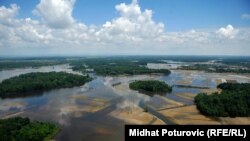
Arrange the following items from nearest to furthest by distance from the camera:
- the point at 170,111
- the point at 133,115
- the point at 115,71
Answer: the point at 133,115 < the point at 170,111 < the point at 115,71

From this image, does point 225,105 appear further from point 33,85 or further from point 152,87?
point 33,85

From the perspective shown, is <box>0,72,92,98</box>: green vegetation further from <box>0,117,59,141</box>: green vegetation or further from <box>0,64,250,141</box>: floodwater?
<box>0,117,59,141</box>: green vegetation

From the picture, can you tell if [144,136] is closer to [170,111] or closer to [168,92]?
[170,111]

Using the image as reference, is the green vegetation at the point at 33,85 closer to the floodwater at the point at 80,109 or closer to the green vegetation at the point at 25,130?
the floodwater at the point at 80,109

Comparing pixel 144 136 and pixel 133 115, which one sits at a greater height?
pixel 144 136

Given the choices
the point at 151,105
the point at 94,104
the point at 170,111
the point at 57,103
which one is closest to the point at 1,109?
the point at 57,103

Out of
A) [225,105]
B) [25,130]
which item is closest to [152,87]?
[225,105]

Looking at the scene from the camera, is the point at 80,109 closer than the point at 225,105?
No

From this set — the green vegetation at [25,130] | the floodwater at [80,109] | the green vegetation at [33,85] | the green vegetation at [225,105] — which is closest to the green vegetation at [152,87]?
the floodwater at [80,109]
